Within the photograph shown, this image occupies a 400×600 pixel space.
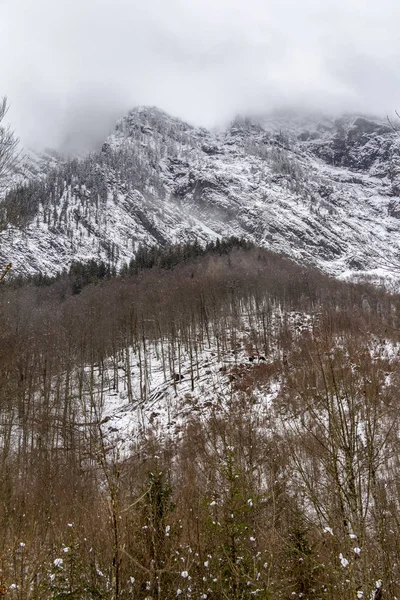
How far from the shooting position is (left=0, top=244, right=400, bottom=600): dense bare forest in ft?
14.9

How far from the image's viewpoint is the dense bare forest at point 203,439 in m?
4.55

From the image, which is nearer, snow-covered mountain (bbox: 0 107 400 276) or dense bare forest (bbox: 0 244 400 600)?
dense bare forest (bbox: 0 244 400 600)

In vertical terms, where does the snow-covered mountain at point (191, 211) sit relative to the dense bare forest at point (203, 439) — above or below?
above

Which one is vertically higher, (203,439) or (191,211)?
(191,211)

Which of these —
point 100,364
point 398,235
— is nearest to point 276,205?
point 398,235

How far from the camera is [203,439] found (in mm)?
13766

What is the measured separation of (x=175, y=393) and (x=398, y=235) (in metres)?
164

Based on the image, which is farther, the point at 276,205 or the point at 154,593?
the point at 276,205

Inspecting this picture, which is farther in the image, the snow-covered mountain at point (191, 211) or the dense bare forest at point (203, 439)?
the snow-covered mountain at point (191, 211)

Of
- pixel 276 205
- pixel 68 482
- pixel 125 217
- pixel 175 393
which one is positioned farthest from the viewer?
pixel 276 205

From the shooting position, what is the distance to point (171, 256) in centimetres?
7462

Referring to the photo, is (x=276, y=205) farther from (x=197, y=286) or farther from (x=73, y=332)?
(x=73, y=332)

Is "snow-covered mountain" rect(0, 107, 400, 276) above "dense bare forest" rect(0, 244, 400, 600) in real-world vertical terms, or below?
above

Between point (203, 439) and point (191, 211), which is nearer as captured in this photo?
point (203, 439)
